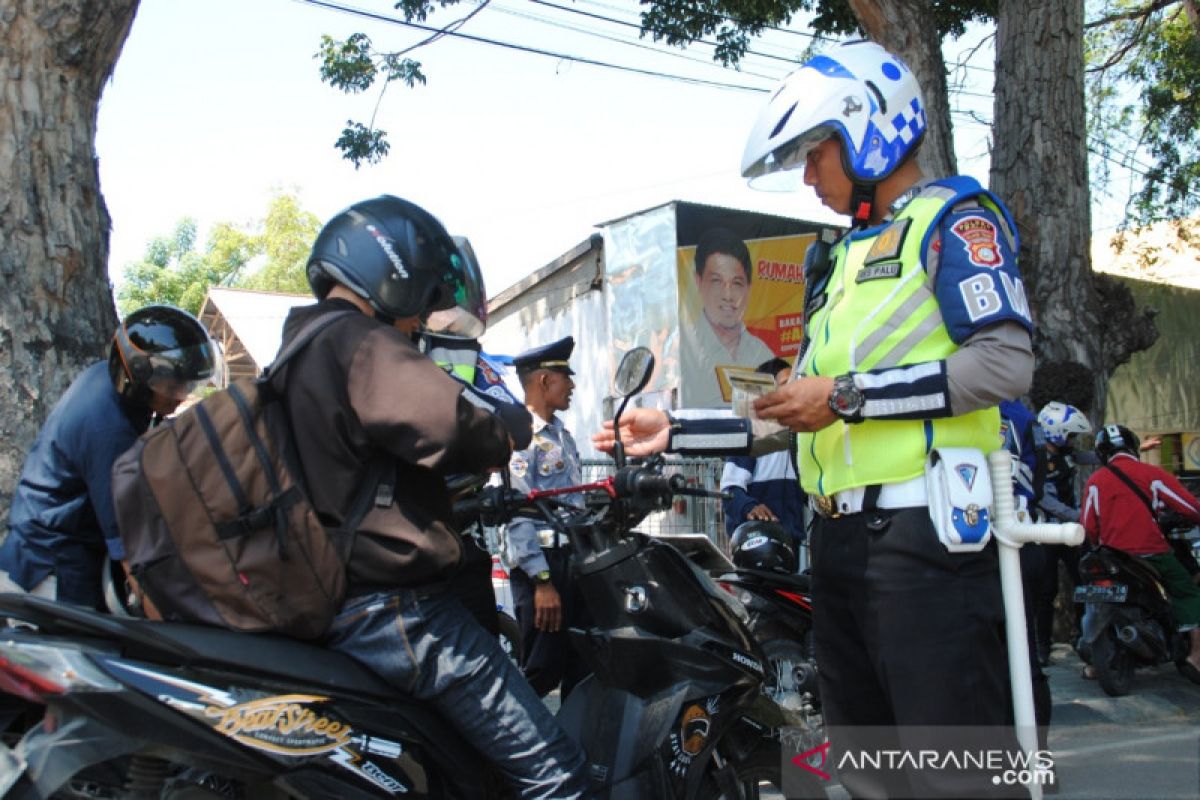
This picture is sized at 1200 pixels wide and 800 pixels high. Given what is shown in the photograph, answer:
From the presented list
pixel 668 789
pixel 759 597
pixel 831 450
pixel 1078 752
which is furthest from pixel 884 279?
pixel 1078 752

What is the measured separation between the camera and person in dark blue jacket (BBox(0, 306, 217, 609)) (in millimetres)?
3586

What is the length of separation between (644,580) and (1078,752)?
12.0ft

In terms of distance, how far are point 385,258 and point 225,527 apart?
0.72 metres

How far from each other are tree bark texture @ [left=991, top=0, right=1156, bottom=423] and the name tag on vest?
20.2 ft

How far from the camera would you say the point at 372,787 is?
2.49 m

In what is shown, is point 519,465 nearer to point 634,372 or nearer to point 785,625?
point 785,625

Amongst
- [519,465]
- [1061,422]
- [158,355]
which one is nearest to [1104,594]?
[1061,422]

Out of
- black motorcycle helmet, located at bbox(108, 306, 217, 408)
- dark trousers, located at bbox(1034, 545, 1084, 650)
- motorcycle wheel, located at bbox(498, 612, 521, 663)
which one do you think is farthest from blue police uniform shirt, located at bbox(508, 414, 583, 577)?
dark trousers, located at bbox(1034, 545, 1084, 650)

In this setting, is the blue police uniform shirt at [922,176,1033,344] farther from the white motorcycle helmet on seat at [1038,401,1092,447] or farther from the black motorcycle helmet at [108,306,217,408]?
the white motorcycle helmet on seat at [1038,401,1092,447]

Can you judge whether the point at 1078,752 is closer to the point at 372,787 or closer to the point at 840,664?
the point at 840,664

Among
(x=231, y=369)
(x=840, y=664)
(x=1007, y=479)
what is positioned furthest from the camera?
(x=231, y=369)

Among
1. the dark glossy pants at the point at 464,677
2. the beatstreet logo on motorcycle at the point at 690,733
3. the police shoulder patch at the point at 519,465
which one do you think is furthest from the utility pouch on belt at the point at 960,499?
the police shoulder patch at the point at 519,465

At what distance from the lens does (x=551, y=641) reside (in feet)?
16.4

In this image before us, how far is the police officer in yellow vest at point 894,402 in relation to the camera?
2.07 m
